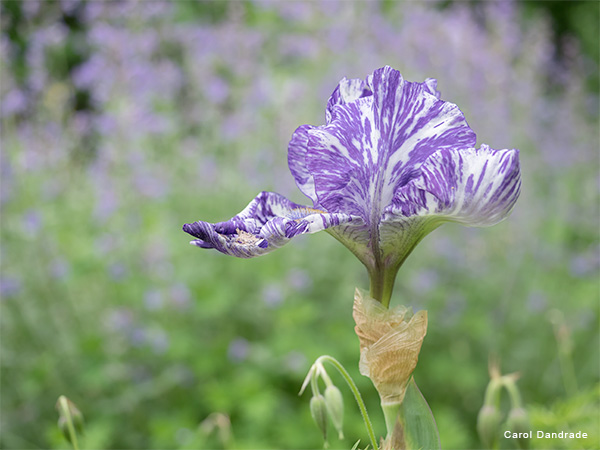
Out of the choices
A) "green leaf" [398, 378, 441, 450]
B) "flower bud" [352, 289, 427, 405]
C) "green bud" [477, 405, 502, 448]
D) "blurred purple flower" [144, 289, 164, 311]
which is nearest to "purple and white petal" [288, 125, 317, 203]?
"flower bud" [352, 289, 427, 405]

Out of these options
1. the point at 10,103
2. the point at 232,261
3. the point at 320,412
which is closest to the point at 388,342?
the point at 320,412

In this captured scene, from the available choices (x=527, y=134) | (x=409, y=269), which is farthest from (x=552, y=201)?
(x=409, y=269)

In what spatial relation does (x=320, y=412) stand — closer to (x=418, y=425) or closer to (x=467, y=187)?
(x=418, y=425)

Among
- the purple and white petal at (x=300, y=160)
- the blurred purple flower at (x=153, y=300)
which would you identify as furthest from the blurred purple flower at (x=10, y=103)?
the purple and white petal at (x=300, y=160)

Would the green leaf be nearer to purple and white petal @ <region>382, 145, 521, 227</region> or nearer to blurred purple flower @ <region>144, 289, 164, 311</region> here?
purple and white petal @ <region>382, 145, 521, 227</region>

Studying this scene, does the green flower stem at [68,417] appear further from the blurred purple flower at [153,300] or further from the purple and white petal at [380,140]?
the blurred purple flower at [153,300]

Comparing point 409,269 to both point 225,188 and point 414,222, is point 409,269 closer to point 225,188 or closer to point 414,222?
point 225,188
